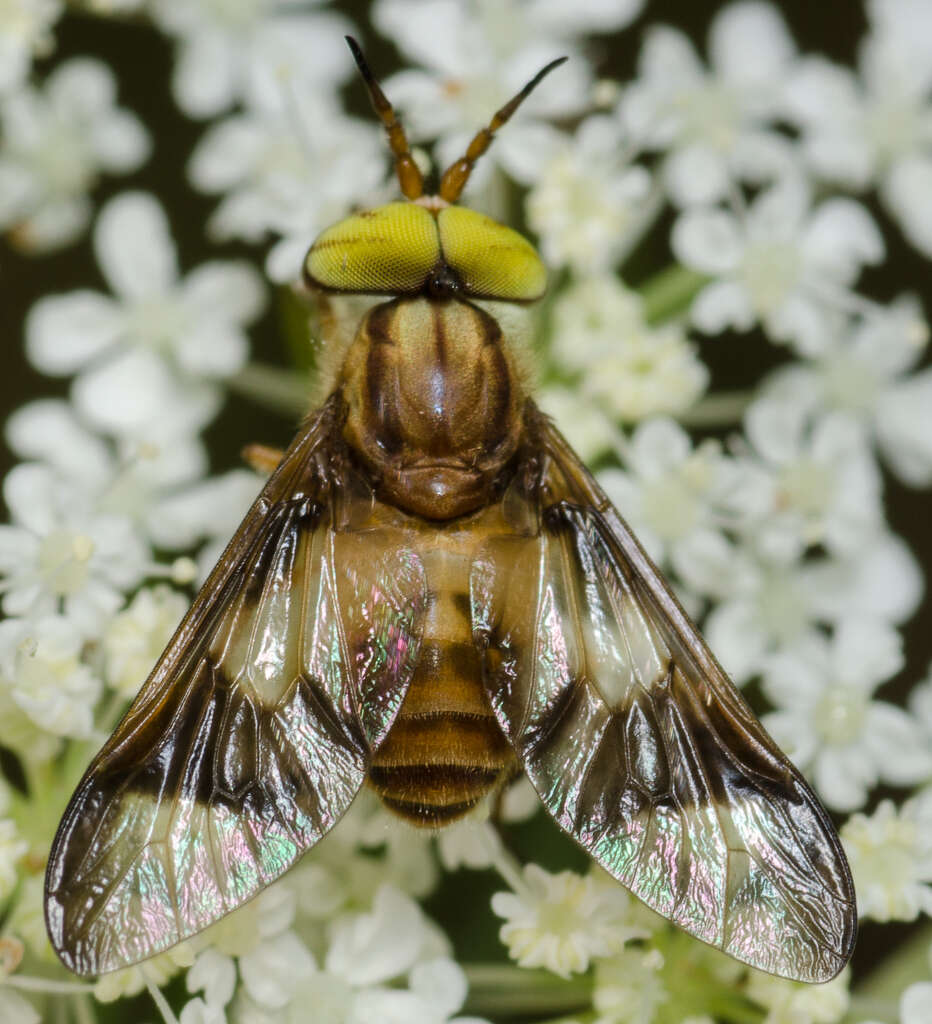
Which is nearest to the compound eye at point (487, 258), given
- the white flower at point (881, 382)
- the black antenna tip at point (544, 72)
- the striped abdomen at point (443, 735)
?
the black antenna tip at point (544, 72)

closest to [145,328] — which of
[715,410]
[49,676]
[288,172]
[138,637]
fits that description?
[288,172]

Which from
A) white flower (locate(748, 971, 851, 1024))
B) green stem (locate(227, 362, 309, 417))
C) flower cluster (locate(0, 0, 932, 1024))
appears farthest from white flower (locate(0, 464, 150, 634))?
white flower (locate(748, 971, 851, 1024))

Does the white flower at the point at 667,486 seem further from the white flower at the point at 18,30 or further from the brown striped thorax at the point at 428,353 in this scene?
the white flower at the point at 18,30

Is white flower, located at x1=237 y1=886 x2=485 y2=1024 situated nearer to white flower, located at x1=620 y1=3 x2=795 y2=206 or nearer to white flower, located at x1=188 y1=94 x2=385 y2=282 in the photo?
white flower, located at x1=188 y1=94 x2=385 y2=282

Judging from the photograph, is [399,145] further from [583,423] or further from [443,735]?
[443,735]

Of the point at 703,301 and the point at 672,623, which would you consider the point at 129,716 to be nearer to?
the point at 672,623

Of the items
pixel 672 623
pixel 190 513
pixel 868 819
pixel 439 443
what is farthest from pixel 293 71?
pixel 868 819
